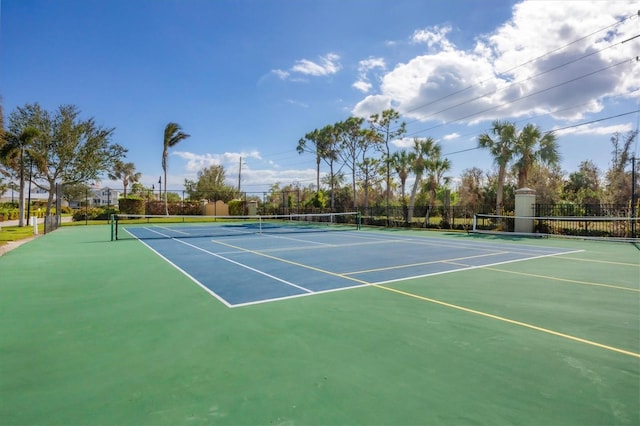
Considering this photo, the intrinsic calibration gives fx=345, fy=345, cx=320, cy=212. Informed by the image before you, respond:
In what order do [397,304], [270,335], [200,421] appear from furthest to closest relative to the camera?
1. [397,304]
2. [270,335]
3. [200,421]

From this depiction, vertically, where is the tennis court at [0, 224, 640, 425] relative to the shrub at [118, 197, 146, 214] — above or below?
below

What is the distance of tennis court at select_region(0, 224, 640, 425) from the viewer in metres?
2.63

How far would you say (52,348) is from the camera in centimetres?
377

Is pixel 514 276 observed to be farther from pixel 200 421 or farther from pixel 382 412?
pixel 200 421

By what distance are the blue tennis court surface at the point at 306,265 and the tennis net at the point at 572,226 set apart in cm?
543

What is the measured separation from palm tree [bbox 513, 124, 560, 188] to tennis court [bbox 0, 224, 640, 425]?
50.3 feet

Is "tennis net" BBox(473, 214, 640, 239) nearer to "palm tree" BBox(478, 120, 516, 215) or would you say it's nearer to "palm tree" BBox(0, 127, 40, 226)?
"palm tree" BBox(478, 120, 516, 215)

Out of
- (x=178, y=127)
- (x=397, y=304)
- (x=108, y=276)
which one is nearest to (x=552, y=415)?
(x=397, y=304)

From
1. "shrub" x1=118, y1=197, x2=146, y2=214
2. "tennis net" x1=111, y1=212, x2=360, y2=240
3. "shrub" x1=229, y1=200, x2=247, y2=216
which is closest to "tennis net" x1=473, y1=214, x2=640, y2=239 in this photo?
"tennis net" x1=111, y1=212, x2=360, y2=240

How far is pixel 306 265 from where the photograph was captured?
356 inches

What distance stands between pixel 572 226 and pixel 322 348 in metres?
18.8

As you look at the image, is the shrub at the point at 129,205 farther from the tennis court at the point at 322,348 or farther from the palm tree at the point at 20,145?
the tennis court at the point at 322,348

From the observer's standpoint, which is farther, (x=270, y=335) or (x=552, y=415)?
(x=270, y=335)

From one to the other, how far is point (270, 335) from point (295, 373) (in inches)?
39.8
